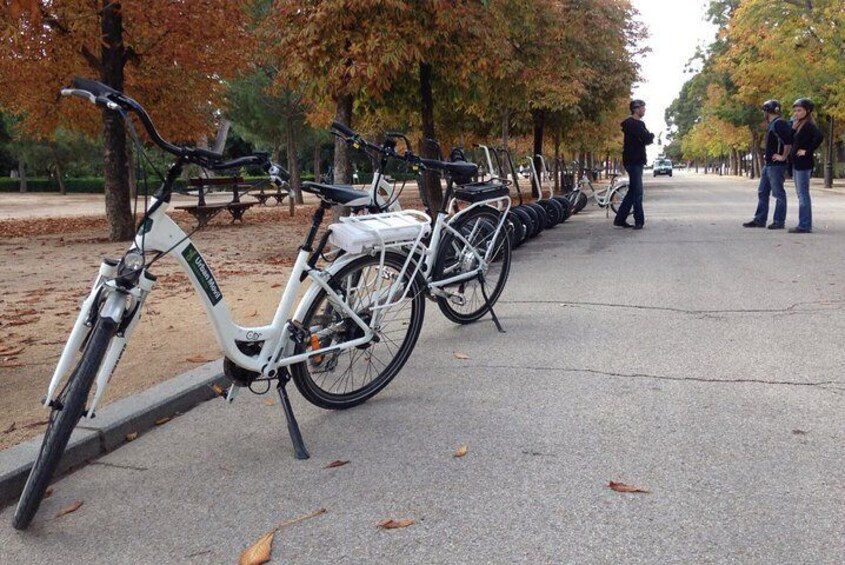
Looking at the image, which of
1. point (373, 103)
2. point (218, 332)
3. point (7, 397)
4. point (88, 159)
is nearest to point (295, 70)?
point (373, 103)

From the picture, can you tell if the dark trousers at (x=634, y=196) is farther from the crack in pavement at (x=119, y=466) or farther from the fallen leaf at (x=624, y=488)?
the crack in pavement at (x=119, y=466)

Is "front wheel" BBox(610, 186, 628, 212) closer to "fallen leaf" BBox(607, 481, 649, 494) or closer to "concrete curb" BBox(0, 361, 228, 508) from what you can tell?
"concrete curb" BBox(0, 361, 228, 508)

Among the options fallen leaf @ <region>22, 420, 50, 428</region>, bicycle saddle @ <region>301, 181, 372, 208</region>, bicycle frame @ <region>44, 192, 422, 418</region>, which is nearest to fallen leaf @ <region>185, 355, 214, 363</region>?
fallen leaf @ <region>22, 420, 50, 428</region>

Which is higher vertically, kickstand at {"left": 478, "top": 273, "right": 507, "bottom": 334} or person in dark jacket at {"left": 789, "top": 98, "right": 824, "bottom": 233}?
person in dark jacket at {"left": 789, "top": 98, "right": 824, "bottom": 233}

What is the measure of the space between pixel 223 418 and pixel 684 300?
4568 mm

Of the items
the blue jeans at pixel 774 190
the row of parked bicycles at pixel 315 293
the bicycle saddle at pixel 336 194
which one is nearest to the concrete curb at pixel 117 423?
the row of parked bicycles at pixel 315 293

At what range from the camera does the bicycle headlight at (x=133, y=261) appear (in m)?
3.12

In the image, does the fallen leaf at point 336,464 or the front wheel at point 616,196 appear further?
the front wheel at point 616,196

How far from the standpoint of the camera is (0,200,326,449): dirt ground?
467 centimetres

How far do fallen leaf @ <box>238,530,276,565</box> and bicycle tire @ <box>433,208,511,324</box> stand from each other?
9.29 feet

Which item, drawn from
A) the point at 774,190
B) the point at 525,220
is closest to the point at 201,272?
the point at 525,220

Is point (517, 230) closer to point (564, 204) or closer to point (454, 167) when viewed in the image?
point (564, 204)

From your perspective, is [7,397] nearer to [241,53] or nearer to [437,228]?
[437,228]

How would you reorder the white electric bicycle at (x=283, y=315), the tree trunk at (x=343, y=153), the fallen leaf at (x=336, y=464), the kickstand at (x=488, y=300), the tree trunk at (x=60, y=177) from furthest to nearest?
the tree trunk at (x=60, y=177) < the tree trunk at (x=343, y=153) < the kickstand at (x=488, y=300) < the fallen leaf at (x=336, y=464) < the white electric bicycle at (x=283, y=315)
